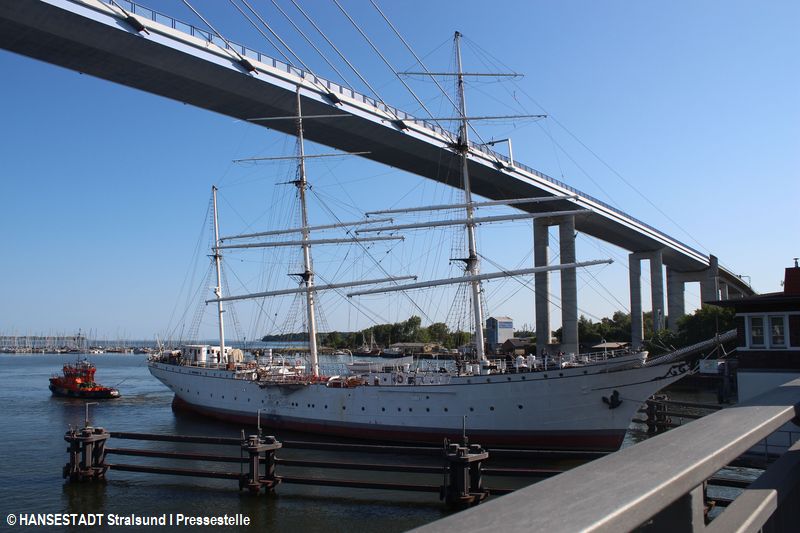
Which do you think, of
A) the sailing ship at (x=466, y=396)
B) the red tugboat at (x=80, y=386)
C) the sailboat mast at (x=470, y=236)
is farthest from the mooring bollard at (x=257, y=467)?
the red tugboat at (x=80, y=386)

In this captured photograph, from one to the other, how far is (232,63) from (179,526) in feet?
88.7

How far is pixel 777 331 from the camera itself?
19812 mm

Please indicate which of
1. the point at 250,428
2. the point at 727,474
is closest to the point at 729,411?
the point at 727,474

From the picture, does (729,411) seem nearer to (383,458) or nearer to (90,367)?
(383,458)

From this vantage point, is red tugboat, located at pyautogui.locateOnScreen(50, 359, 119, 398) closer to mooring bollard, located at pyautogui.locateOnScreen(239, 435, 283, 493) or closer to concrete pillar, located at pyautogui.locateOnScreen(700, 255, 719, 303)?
mooring bollard, located at pyautogui.locateOnScreen(239, 435, 283, 493)

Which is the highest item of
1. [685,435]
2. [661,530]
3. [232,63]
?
[232,63]

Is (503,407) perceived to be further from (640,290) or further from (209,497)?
(640,290)

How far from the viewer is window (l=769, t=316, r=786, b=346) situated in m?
19.7

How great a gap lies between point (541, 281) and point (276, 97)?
105 feet

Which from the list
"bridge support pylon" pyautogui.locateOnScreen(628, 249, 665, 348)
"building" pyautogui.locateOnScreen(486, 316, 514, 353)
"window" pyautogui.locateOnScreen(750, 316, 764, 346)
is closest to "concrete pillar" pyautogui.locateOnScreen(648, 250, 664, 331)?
"bridge support pylon" pyautogui.locateOnScreen(628, 249, 665, 348)

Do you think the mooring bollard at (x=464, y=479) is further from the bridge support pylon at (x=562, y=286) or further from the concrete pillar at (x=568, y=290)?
the concrete pillar at (x=568, y=290)

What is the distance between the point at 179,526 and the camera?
16625mm

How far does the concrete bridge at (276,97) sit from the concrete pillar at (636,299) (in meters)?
0.17

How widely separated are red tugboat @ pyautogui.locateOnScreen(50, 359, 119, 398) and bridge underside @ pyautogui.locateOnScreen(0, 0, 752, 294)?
87.5 ft
